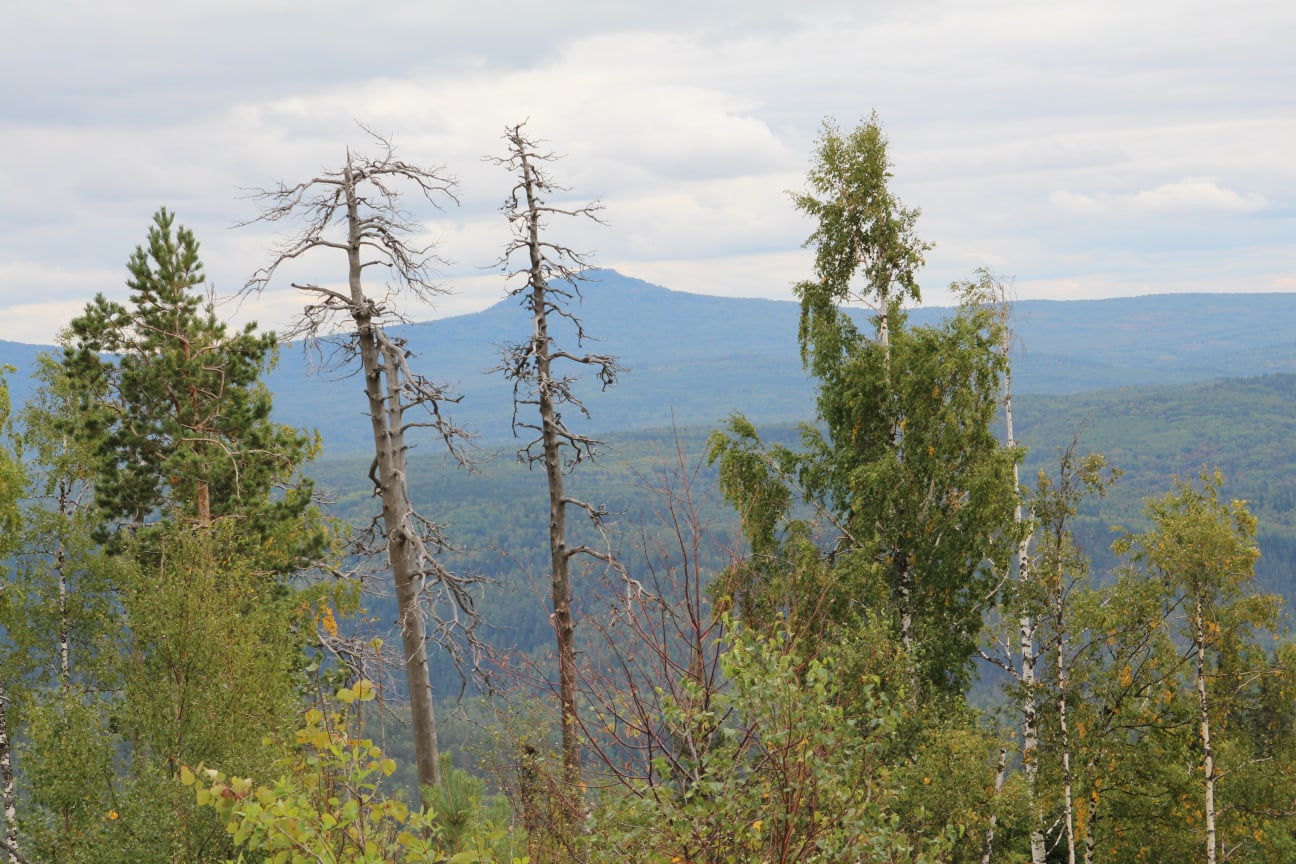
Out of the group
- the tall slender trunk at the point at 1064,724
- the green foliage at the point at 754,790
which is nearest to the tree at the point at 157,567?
the green foliage at the point at 754,790

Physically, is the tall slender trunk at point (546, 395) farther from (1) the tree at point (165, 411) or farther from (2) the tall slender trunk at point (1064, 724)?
(2) the tall slender trunk at point (1064, 724)

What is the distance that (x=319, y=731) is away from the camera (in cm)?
501

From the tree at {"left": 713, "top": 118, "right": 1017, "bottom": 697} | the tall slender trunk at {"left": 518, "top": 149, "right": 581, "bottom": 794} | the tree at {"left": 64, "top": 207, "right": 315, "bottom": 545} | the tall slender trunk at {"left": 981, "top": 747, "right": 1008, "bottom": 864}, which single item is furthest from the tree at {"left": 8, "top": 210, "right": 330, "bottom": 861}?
the tall slender trunk at {"left": 981, "top": 747, "right": 1008, "bottom": 864}

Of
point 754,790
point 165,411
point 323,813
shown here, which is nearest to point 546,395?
point 165,411

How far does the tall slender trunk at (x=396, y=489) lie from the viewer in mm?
13938

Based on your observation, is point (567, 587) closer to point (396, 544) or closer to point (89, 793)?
point (396, 544)

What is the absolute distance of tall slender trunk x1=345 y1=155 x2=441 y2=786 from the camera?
13.9m

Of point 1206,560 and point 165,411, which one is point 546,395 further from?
point 1206,560

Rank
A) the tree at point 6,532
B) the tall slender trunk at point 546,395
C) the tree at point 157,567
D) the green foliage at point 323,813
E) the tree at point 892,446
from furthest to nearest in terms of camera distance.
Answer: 1. the tree at point 6,532
2. the tree at point 892,446
3. the tall slender trunk at point 546,395
4. the tree at point 157,567
5. the green foliage at point 323,813

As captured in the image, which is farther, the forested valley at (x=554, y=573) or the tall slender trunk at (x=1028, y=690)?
the tall slender trunk at (x=1028, y=690)

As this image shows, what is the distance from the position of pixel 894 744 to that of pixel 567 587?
531cm

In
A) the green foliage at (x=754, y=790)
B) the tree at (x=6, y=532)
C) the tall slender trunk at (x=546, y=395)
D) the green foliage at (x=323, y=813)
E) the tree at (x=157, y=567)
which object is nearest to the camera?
the green foliage at (x=323, y=813)

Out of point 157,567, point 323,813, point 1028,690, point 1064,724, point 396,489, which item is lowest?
point 1064,724

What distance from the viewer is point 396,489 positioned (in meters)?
14.6
